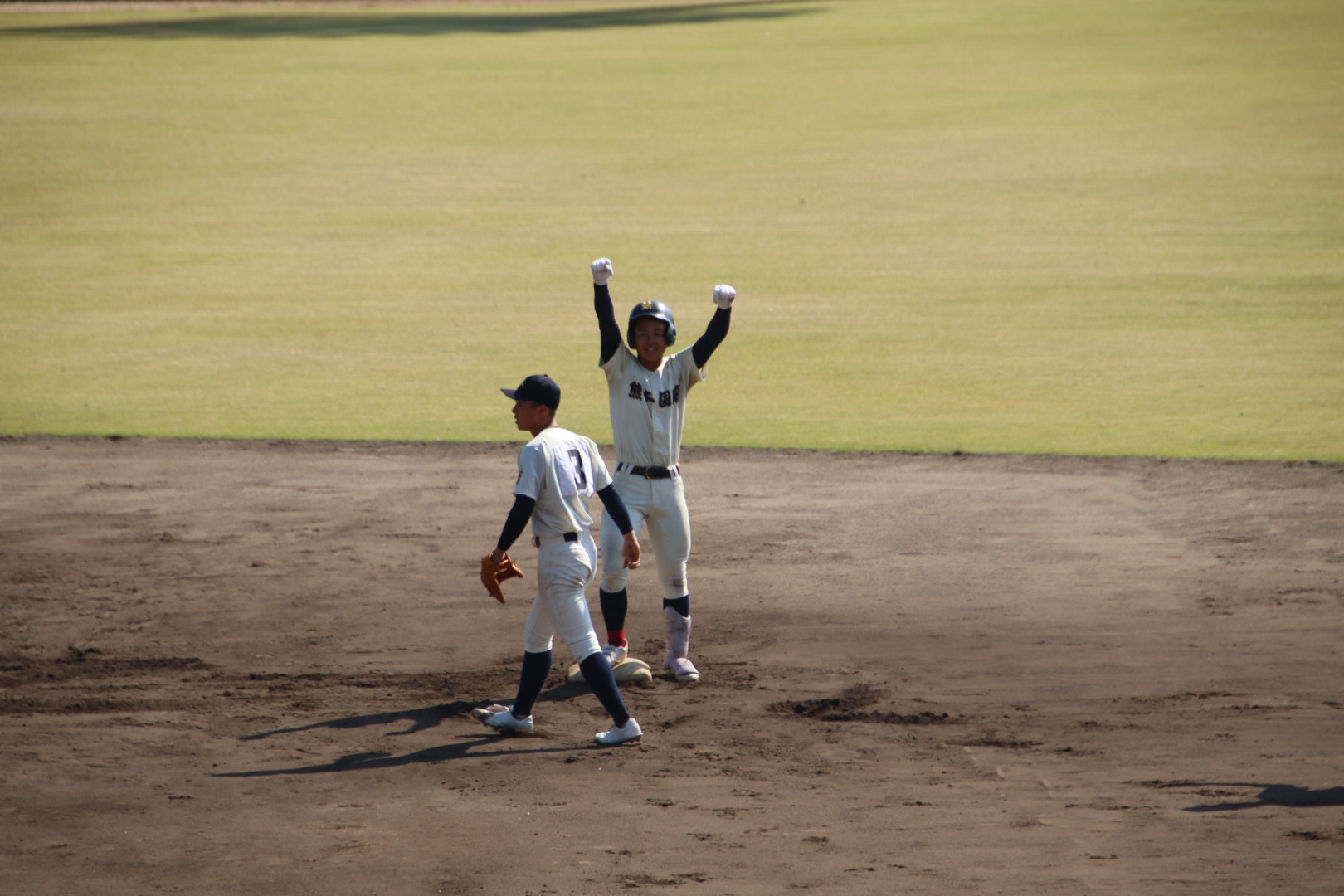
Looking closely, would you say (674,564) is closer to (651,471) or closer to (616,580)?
(616,580)

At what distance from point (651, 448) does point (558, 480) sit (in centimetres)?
105

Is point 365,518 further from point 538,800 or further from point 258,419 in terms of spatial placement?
point 538,800

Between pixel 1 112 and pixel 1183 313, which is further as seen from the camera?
pixel 1 112

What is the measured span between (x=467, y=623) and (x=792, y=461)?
520 centimetres

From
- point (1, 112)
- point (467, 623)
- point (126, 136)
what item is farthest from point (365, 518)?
point (1, 112)

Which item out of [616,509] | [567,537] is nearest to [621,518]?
[616,509]

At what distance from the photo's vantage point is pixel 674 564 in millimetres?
8016

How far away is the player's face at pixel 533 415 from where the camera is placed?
7.05 meters

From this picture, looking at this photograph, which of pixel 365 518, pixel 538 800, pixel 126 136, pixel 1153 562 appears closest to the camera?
pixel 538 800

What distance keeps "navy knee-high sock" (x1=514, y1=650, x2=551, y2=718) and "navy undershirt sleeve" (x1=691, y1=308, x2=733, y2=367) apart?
1980 mm

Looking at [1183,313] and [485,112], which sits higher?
[485,112]

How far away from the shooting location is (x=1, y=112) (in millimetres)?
32188

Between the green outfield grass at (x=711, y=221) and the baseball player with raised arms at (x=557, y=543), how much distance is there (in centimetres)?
745

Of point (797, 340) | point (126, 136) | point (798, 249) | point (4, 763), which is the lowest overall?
point (4, 763)
